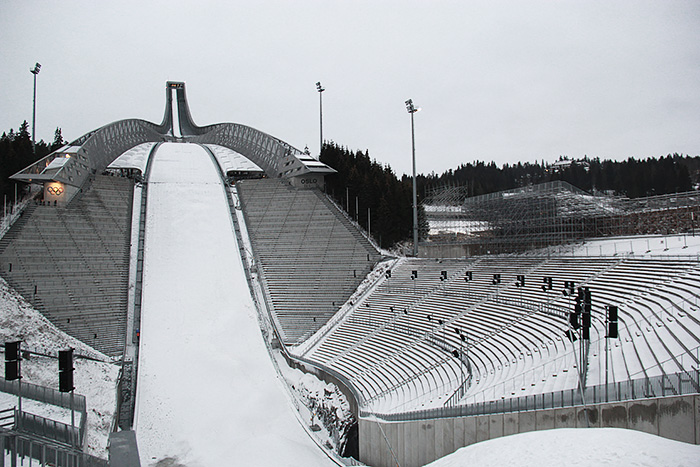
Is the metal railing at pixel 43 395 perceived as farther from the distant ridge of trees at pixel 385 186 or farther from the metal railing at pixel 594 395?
the distant ridge of trees at pixel 385 186

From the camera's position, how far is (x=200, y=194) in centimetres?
4203

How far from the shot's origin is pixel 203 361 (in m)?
22.1

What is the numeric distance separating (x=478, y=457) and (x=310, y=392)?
1206cm

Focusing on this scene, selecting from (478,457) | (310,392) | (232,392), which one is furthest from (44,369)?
(478,457)

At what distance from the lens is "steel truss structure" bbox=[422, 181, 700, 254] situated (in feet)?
87.0

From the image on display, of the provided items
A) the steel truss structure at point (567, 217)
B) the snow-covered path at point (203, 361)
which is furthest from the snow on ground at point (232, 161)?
the steel truss structure at point (567, 217)

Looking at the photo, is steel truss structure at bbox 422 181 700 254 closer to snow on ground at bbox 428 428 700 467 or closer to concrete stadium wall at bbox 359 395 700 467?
concrete stadium wall at bbox 359 395 700 467

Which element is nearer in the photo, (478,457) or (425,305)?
(478,457)

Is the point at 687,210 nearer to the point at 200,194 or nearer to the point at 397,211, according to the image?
the point at 397,211

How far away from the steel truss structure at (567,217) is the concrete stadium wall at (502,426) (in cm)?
1730

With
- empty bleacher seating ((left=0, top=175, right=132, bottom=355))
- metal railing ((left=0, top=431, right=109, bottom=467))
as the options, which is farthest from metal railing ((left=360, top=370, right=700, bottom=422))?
empty bleacher seating ((left=0, top=175, right=132, bottom=355))

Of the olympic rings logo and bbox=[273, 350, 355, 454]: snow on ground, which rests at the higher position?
the olympic rings logo

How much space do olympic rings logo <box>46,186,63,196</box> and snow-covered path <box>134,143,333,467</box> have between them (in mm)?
5874

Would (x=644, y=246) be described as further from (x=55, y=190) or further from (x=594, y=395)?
(x=55, y=190)
